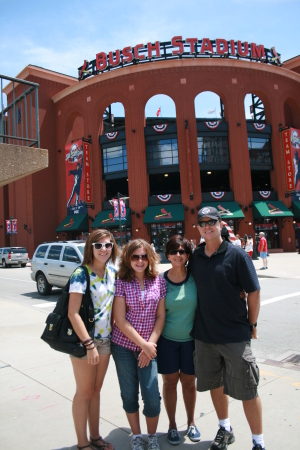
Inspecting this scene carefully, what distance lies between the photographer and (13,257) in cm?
2961

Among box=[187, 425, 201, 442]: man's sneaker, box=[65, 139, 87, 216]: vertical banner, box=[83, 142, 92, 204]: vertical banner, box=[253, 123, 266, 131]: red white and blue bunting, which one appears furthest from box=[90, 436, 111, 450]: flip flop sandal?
box=[253, 123, 266, 131]: red white and blue bunting

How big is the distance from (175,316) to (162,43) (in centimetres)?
3569

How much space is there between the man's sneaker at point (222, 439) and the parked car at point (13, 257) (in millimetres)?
29340

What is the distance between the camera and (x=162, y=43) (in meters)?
33.5

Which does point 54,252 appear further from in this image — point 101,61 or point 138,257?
point 101,61

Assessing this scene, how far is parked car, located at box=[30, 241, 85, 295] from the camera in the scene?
11484 mm

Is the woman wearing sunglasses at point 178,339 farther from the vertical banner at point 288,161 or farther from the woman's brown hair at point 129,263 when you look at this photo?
the vertical banner at point 288,161

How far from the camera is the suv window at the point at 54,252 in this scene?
40.3 ft

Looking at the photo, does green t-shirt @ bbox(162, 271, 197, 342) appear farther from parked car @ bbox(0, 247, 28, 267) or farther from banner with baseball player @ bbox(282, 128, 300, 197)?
banner with baseball player @ bbox(282, 128, 300, 197)

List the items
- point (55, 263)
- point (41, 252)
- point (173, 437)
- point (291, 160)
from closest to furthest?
point (173, 437) → point (55, 263) → point (41, 252) → point (291, 160)

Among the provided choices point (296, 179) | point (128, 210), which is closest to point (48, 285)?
point (128, 210)

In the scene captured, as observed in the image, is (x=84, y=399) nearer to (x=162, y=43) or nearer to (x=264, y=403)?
(x=264, y=403)

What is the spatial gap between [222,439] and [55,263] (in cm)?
998

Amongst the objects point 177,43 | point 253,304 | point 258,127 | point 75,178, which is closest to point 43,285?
point 253,304
